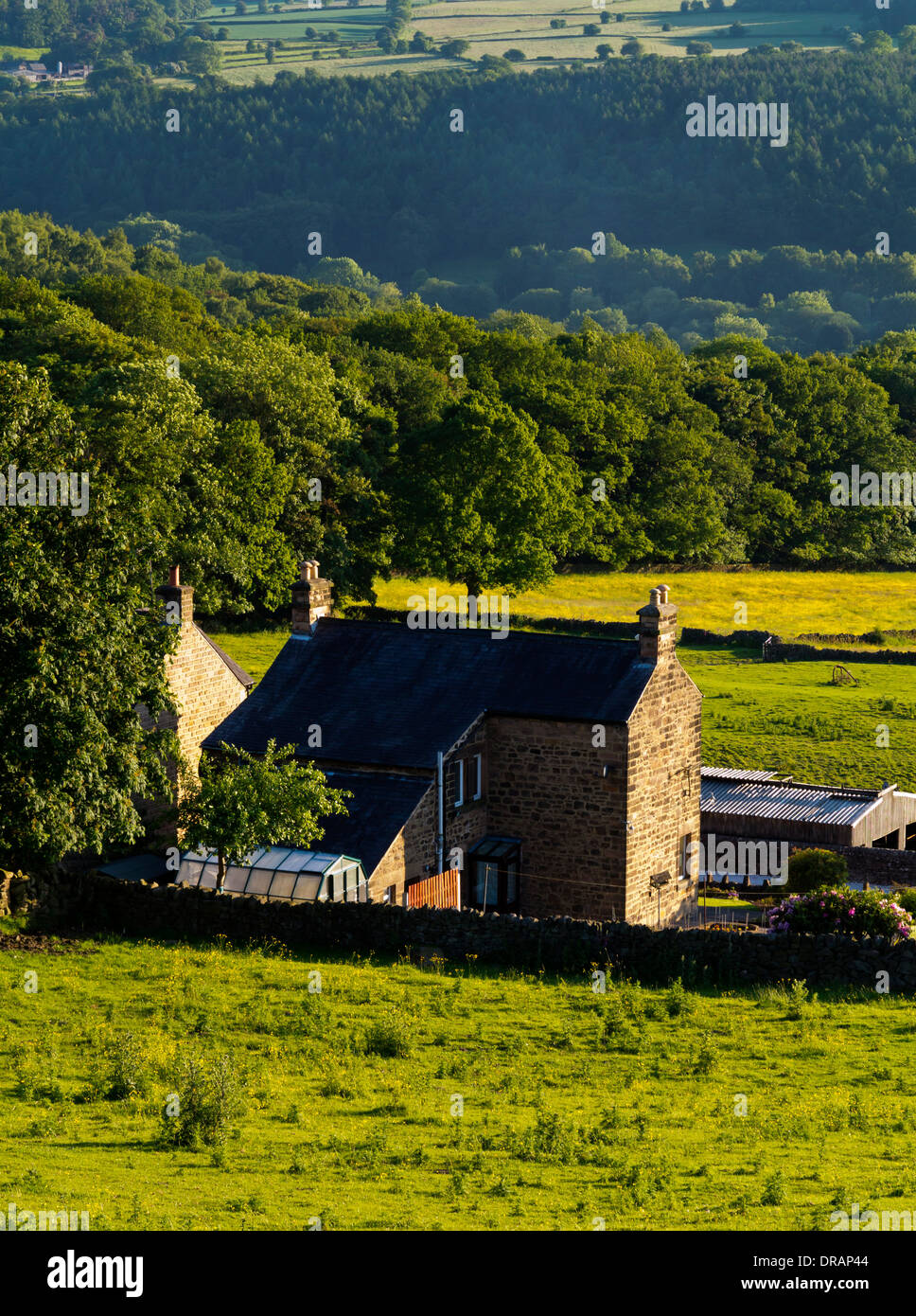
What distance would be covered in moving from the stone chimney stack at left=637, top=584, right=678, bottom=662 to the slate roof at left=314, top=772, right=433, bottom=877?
20.6 feet

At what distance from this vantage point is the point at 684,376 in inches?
5074

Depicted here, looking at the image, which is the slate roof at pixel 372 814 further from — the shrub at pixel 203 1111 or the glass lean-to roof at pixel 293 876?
the shrub at pixel 203 1111

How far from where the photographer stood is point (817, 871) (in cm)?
4428

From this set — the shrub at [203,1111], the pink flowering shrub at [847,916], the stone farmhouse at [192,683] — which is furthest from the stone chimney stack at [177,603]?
the shrub at [203,1111]

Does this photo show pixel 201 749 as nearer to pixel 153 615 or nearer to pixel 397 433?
pixel 153 615

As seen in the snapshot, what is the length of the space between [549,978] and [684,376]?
3954 inches

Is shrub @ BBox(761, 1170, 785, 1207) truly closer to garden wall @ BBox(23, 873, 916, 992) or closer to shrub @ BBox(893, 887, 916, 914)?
garden wall @ BBox(23, 873, 916, 992)

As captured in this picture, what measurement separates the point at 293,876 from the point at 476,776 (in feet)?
18.7

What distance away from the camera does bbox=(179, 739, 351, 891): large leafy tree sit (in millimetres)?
37594

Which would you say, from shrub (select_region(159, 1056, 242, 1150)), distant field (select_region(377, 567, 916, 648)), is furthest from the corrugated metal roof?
distant field (select_region(377, 567, 916, 648))

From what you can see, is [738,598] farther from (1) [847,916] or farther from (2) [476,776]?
(1) [847,916]

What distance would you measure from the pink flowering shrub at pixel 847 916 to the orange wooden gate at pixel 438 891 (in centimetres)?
796

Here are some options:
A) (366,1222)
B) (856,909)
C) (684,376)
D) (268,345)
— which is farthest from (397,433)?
(366,1222)

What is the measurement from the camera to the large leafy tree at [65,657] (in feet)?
110
